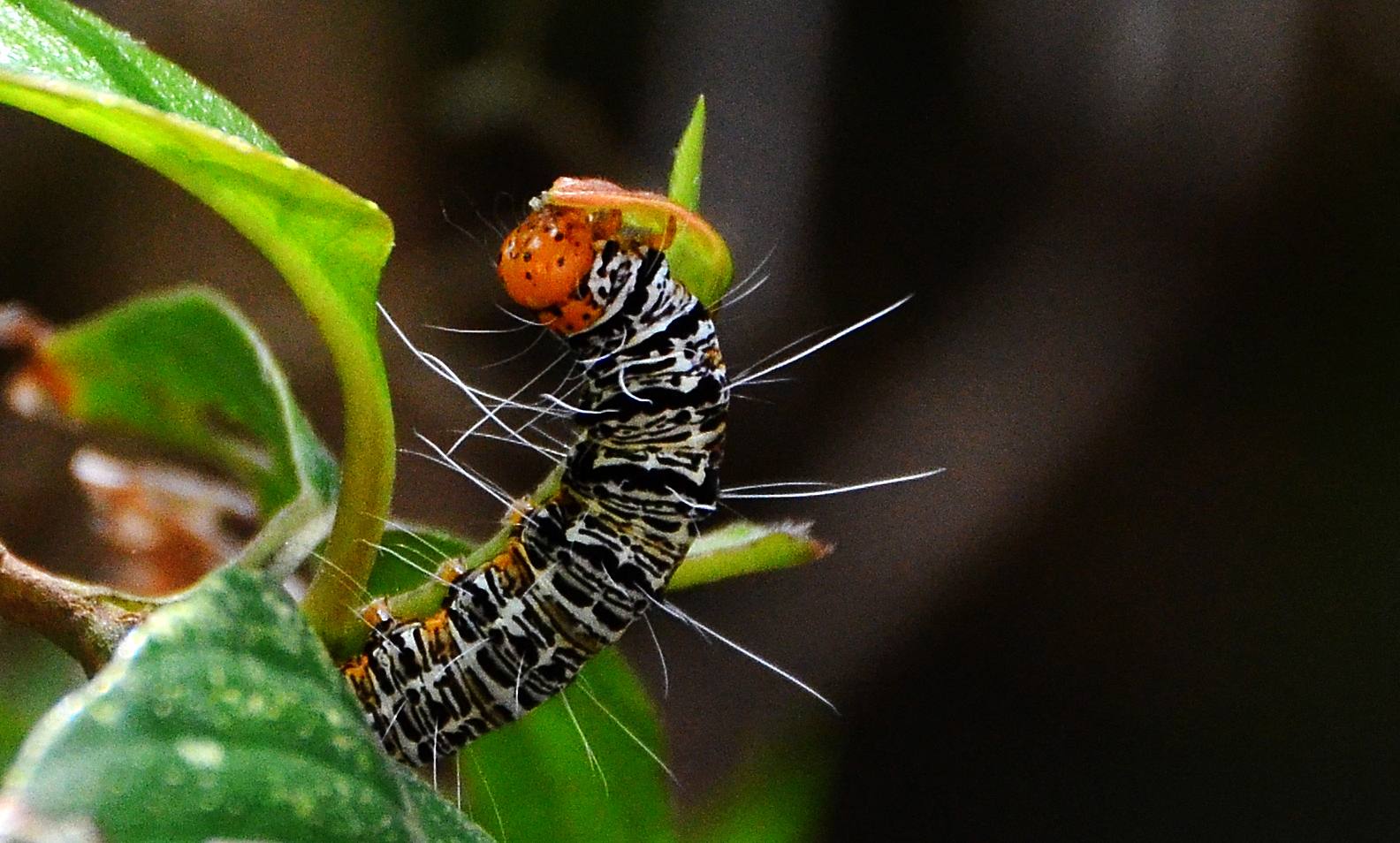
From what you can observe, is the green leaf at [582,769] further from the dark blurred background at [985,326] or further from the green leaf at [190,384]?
the dark blurred background at [985,326]

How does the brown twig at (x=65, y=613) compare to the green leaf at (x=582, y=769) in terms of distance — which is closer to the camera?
the brown twig at (x=65, y=613)

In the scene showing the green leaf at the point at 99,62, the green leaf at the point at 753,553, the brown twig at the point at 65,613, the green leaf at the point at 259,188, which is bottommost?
the green leaf at the point at 753,553

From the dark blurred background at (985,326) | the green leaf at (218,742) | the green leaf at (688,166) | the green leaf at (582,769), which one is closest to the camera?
Answer: the green leaf at (218,742)

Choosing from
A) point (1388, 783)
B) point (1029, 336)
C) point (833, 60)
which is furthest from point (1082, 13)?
point (1388, 783)

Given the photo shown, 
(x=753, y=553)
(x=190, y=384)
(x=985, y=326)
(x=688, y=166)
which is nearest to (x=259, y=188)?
(x=688, y=166)

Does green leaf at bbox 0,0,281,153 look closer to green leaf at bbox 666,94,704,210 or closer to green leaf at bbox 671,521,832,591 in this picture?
green leaf at bbox 666,94,704,210

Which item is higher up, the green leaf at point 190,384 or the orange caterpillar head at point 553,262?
the green leaf at point 190,384

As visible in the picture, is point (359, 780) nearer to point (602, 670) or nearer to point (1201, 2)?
point (602, 670)

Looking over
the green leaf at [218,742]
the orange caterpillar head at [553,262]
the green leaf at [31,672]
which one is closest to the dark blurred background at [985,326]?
the green leaf at [31,672]
